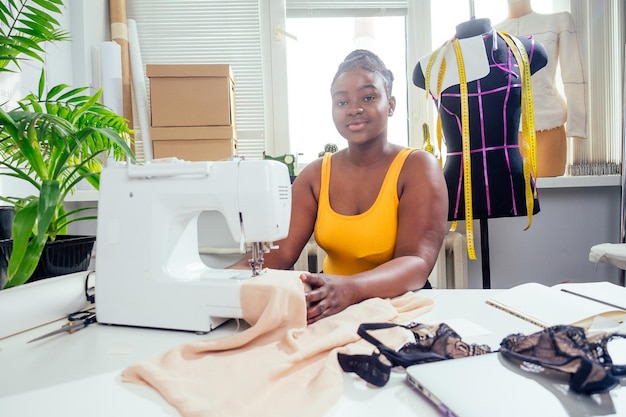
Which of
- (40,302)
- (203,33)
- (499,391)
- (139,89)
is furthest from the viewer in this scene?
(203,33)

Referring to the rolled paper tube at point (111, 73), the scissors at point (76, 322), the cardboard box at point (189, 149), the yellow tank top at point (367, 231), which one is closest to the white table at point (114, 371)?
the scissors at point (76, 322)

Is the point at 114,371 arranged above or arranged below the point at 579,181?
below

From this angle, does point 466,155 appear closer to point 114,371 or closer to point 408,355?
point 408,355

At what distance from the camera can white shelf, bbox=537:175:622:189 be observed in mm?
1890

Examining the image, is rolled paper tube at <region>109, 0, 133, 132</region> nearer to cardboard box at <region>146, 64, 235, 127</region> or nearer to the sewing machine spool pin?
cardboard box at <region>146, 64, 235, 127</region>

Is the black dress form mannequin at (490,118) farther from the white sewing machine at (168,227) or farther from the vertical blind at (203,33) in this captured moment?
the vertical blind at (203,33)

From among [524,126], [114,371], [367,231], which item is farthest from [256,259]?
[524,126]

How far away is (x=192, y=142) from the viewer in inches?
71.6

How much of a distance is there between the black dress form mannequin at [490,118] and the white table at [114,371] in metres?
0.75

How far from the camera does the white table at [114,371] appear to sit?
420 millimetres

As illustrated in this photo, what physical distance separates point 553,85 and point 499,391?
1965 mm

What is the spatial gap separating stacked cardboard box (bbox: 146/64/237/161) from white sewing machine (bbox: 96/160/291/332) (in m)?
1.06

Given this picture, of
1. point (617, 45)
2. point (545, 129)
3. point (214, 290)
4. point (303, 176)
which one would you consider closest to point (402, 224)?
point (303, 176)

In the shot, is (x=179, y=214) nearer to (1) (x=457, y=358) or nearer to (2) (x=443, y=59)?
(1) (x=457, y=358)
